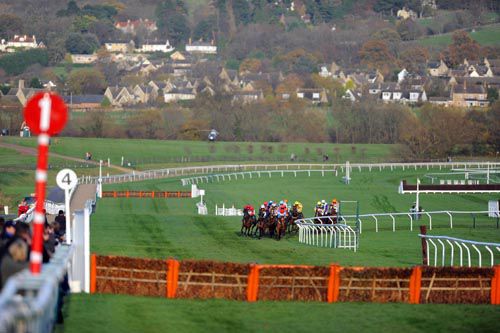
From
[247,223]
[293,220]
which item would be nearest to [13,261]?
[247,223]

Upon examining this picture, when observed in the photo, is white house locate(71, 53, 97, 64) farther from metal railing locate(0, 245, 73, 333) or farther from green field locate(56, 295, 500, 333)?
A: metal railing locate(0, 245, 73, 333)

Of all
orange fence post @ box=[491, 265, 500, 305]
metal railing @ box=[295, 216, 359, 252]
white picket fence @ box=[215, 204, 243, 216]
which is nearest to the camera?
orange fence post @ box=[491, 265, 500, 305]

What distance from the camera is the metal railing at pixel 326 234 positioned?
111 feet

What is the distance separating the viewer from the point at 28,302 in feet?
42.9

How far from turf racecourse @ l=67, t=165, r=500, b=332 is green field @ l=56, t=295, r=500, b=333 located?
A: 1 cm

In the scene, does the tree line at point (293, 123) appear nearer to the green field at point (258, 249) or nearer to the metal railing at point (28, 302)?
the green field at point (258, 249)

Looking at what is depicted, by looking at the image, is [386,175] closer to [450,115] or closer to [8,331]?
[450,115]

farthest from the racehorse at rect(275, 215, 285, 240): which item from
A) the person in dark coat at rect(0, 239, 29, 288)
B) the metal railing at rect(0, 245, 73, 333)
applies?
the person in dark coat at rect(0, 239, 29, 288)

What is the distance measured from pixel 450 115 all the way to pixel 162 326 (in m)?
93.2

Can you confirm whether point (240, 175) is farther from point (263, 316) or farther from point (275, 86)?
point (275, 86)

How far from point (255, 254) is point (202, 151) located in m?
70.9

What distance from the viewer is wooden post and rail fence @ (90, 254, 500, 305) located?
20906 mm

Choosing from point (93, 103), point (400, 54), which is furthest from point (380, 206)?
point (400, 54)

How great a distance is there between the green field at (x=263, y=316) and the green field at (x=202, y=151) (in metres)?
68.9
